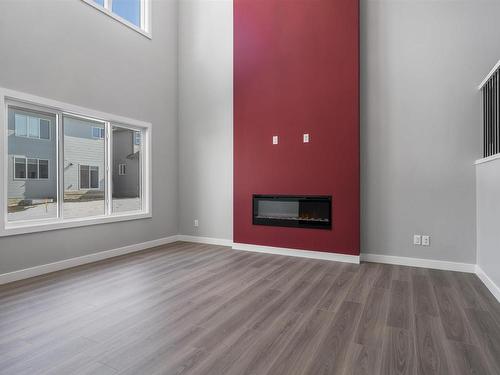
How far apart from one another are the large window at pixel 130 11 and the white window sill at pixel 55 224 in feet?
9.09

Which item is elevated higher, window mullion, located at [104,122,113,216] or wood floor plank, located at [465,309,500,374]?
window mullion, located at [104,122,113,216]

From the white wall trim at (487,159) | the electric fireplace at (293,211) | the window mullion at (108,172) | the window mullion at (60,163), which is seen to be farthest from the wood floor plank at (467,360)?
the window mullion at (108,172)

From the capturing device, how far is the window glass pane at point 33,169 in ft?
10.9

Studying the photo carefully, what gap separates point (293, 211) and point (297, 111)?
1.41 meters

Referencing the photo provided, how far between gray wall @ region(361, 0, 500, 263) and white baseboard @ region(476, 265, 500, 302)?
218 mm

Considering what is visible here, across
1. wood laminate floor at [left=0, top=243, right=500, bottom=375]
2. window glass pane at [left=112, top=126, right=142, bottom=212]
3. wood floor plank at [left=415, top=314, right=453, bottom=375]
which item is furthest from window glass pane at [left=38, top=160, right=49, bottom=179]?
wood floor plank at [left=415, top=314, right=453, bottom=375]

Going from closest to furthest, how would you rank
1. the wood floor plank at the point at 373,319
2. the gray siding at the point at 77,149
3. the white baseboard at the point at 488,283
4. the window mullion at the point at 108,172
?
the wood floor plank at the point at 373,319 → the white baseboard at the point at 488,283 → the gray siding at the point at 77,149 → the window mullion at the point at 108,172

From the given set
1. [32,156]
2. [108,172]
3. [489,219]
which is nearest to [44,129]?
[32,156]

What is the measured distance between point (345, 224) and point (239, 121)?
2.18m

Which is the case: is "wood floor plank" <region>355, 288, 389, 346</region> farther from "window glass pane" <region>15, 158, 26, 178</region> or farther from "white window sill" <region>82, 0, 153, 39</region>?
"white window sill" <region>82, 0, 153, 39</region>

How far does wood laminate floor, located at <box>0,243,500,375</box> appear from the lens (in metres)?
1.68

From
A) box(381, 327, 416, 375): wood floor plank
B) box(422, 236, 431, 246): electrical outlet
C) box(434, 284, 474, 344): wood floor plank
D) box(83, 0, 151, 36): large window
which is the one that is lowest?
box(434, 284, 474, 344): wood floor plank

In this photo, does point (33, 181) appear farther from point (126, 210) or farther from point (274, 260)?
point (274, 260)

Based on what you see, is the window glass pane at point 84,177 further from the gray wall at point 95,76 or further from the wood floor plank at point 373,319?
the wood floor plank at point 373,319
